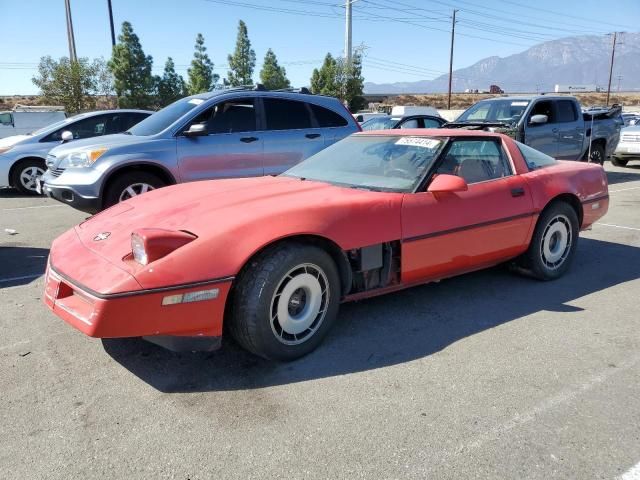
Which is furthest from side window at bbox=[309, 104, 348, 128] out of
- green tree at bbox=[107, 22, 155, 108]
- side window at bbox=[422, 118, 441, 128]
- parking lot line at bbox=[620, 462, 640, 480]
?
green tree at bbox=[107, 22, 155, 108]

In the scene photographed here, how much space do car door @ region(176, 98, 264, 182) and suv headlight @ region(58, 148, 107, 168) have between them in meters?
0.92

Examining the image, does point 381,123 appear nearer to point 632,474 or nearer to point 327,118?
point 327,118

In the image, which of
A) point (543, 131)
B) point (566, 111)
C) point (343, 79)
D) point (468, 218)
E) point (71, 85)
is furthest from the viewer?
point (343, 79)

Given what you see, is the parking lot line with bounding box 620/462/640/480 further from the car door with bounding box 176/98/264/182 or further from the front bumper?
the car door with bounding box 176/98/264/182

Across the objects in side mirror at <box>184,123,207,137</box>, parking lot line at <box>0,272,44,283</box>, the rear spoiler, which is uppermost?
the rear spoiler

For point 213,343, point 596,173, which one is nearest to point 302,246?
point 213,343

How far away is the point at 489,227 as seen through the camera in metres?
4.06

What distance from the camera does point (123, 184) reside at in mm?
6168

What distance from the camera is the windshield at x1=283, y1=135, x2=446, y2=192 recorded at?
3787 mm

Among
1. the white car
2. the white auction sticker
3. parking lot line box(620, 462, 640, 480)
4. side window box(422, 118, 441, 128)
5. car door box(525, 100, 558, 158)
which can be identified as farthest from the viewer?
the white car

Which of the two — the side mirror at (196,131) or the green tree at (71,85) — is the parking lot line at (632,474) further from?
the green tree at (71,85)

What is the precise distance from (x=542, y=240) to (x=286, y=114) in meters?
3.95

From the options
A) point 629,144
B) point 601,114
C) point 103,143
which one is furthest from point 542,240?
point 629,144

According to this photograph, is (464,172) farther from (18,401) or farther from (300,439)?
(18,401)
